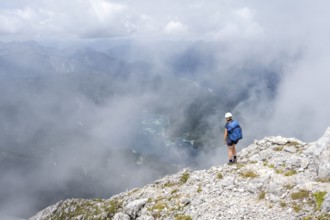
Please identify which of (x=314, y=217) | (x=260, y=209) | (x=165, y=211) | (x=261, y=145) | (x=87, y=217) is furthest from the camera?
(x=87, y=217)

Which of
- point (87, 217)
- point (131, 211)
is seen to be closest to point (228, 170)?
point (131, 211)

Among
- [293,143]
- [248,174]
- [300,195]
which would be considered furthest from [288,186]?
[293,143]

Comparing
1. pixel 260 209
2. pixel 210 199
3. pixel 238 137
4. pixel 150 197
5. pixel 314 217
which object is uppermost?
pixel 238 137

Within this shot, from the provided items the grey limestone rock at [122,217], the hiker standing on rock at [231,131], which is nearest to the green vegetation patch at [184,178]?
the grey limestone rock at [122,217]

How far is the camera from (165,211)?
31031mm

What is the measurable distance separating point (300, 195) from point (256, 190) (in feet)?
A: 13.8

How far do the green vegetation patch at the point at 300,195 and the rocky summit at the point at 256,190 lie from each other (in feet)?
0.09

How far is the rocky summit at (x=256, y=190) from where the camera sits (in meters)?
23.8

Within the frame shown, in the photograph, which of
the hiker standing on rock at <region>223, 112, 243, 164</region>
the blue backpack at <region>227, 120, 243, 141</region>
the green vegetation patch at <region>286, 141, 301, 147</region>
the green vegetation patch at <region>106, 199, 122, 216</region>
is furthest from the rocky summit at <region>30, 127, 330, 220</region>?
the green vegetation patch at <region>106, 199, 122, 216</region>

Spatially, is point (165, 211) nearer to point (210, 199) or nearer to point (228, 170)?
point (210, 199)

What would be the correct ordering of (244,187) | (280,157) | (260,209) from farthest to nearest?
(280,157) < (244,187) < (260,209)

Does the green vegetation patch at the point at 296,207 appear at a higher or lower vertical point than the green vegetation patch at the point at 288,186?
lower

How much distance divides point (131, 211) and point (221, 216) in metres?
14.7

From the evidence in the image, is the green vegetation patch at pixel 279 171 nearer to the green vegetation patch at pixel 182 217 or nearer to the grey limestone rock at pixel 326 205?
the grey limestone rock at pixel 326 205
